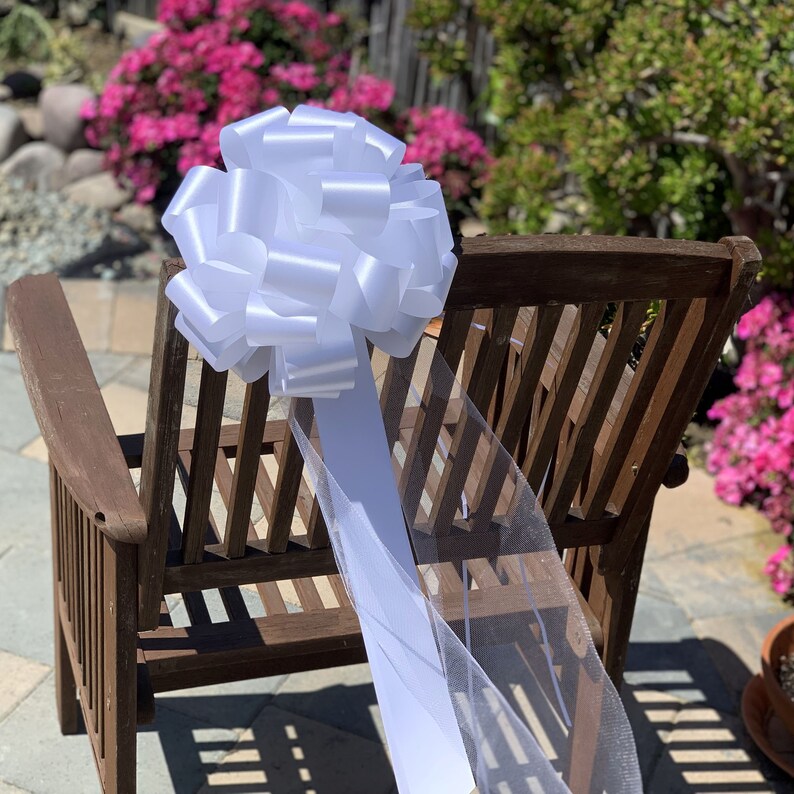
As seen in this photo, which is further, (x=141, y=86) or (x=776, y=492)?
(x=141, y=86)

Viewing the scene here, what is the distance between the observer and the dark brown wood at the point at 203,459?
1315 mm

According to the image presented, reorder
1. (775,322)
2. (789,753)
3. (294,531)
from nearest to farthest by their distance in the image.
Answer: (294,531), (789,753), (775,322)

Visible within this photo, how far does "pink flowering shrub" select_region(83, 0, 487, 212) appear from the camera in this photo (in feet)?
14.7

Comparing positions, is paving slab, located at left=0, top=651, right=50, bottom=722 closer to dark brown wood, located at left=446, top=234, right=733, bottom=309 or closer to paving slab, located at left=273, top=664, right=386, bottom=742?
paving slab, located at left=273, top=664, right=386, bottom=742

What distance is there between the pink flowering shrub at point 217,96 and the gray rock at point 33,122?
2.45 ft

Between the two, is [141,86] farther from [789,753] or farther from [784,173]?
[789,753]

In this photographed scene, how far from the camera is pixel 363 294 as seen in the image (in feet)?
4.05

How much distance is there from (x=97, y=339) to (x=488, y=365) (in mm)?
2567

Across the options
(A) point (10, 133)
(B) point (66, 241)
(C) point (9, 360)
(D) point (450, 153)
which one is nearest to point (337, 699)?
(C) point (9, 360)

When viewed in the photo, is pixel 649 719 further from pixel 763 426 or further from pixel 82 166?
pixel 82 166

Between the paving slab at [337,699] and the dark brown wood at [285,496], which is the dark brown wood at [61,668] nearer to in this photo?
the paving slab at [337,699]

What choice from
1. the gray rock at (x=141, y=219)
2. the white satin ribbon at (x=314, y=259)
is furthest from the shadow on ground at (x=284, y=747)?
the gray rock at (x=141, y=219)

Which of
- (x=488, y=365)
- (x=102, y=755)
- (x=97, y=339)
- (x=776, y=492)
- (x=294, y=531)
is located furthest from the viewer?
(x=97, y=339)

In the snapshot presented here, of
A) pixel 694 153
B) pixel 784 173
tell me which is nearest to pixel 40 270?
pixel 694 153
